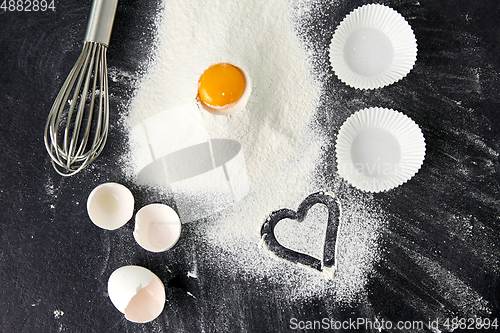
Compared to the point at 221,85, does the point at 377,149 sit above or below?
below

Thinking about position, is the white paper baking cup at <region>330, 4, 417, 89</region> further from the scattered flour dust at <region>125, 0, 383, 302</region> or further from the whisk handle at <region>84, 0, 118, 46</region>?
the whisk handle at <region>84, 0, 118, 46</region>

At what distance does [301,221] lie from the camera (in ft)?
3.03

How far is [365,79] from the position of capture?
89 centimetres

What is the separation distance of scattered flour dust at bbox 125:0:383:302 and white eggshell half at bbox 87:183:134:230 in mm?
59

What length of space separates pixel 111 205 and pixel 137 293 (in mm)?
217

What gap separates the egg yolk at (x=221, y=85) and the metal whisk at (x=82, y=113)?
252 mm

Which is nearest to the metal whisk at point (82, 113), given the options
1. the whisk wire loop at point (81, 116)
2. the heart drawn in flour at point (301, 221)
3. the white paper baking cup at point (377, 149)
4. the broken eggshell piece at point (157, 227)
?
the whisk wire loop at point (81, 116)

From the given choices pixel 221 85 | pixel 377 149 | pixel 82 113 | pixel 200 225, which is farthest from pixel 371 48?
pixel 82 113

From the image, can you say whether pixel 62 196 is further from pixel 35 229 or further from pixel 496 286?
pixel 496 286

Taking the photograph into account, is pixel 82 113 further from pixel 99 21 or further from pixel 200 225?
pixel 200 225

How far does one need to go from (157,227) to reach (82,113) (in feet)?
1.12

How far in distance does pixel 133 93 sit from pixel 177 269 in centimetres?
45

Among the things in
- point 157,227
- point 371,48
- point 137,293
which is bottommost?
point 137,293

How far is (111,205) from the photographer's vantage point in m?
0.90
